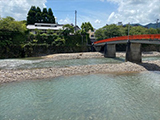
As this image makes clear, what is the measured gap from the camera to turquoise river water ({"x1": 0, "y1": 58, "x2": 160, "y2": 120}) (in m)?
7.88

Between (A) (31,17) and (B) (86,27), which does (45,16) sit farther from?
(B) (86,27)

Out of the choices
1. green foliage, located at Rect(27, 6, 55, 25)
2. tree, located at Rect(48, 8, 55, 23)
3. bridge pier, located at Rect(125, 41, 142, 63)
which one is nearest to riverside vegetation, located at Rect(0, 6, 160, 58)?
green foliage, located at Rect(27, 6, 55, 25)

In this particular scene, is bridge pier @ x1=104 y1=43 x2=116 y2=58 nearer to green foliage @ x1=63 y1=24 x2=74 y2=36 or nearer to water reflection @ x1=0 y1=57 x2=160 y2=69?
water reflection @ x1=0 y1=57 x2=160 y2=69

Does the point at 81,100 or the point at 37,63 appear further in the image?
the point at 37,63

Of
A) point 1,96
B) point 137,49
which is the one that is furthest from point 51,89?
point 137,49

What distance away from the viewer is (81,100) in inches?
387

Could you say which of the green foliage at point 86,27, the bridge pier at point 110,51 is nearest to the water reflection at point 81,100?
the bridge pier at point 110,51

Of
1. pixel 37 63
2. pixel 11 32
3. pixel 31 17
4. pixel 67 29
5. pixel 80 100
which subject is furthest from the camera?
pixel 31 17

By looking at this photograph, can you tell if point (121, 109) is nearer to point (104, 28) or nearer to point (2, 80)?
point (2, 80)

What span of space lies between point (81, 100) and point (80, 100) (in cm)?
8

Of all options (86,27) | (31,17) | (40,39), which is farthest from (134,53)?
(31,17)

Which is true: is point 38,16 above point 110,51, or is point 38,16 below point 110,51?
above

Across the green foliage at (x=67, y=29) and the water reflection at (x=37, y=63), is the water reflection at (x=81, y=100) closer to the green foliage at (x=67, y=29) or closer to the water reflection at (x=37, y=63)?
the water reflection at (x=37, y=63)

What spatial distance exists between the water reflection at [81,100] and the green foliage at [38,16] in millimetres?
56306
